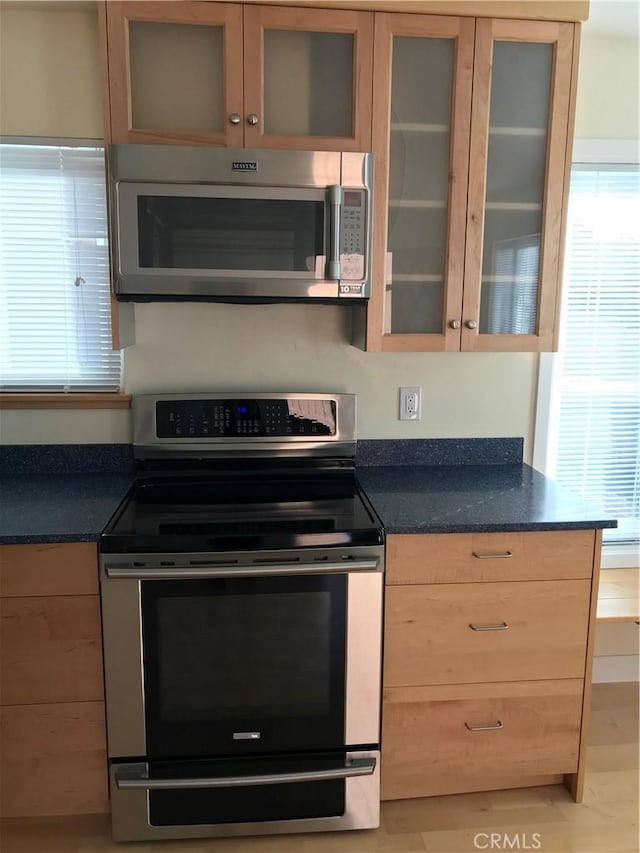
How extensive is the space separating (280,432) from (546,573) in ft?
2.99

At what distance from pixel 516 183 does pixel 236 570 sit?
1383 millimetres

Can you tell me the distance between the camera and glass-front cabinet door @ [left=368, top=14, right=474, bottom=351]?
6.11 ft

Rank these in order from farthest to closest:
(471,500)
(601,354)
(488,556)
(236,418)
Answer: (601,354)
(236,418)
(471,500)
(488,556)

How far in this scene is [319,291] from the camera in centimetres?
185

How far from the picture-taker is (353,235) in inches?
72.3

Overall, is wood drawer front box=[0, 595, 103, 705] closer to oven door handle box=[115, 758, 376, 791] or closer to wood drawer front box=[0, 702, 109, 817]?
wood drawer front box=[0, 702, 109, 817]

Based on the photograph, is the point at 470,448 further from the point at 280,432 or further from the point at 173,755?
the point at 173,755

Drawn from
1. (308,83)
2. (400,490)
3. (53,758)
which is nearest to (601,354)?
(400,490)

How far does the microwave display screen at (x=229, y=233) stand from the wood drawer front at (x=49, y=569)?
0.78 metres

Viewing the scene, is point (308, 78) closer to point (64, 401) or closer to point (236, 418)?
point (236, 418)

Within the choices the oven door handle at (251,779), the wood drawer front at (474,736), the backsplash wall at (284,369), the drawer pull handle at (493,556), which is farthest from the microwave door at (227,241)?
the oven door handle at (251,779)

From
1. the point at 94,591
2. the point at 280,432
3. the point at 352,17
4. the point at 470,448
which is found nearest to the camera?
the point at 94,591

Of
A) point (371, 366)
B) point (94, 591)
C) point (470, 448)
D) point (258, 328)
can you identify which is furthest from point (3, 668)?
point (470, 448)

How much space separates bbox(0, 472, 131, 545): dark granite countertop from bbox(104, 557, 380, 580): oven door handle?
0.43ft
